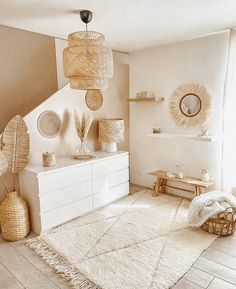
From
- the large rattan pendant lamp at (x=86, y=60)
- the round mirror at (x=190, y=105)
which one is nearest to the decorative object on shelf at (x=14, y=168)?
the large rattan pendant lamp at (x=86, y=60)

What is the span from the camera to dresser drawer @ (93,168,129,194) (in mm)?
3226

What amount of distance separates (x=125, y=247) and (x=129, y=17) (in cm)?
244

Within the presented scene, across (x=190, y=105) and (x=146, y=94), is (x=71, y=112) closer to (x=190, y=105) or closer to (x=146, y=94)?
(x=146, y=94)

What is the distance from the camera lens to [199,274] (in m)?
2.01

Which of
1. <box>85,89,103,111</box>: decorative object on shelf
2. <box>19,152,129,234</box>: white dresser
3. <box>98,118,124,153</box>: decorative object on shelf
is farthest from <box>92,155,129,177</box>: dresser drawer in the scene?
<box>85,89,103,111</box>: decorative object on shelf

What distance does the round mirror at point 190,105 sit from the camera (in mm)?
3383

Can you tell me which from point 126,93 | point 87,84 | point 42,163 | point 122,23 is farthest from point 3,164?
point 126,93

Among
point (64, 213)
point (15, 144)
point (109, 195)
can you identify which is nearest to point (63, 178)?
point (64, 213)

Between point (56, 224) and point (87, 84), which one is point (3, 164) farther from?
point (87, 84)

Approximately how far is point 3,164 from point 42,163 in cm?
51

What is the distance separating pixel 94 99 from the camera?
3678 mm

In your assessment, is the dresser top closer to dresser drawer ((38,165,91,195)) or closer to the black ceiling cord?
dresser drawer ((38,165,91,195))

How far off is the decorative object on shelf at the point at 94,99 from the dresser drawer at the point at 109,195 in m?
1.29

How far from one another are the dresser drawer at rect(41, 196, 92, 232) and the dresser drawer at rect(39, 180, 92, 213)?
6cm
